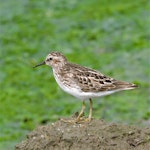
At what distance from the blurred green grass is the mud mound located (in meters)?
3.97

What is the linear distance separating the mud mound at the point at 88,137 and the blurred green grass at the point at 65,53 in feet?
13.0

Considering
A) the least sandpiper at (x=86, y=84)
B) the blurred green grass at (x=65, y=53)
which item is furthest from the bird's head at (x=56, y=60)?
the blurred green grass at (x=65, y=53)

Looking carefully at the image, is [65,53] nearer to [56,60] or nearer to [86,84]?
[56,60]

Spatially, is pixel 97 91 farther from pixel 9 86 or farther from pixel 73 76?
pixel 9 86

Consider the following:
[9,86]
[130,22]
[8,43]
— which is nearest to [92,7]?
[130,22]

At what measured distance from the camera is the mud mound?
36.1ft

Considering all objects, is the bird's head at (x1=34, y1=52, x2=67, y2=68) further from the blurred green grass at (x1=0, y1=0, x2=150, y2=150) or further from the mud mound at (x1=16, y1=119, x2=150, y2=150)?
the blurred green grass at (x1=0, y1=0, x2=150, y2=150)

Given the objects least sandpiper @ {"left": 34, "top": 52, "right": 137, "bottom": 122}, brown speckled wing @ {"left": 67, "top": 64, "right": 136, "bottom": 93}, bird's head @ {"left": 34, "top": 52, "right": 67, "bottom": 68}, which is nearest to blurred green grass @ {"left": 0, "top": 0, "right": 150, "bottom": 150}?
bird's head @ {"left": 34, "top": 52, "right": 67, "bottom": 68}

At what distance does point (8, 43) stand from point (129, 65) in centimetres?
341

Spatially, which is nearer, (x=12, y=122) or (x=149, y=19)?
(x=12, y=122)

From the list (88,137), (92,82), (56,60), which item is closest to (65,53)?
(56,60)

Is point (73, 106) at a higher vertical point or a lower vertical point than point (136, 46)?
lower

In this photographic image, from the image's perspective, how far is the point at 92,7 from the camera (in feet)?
73.6

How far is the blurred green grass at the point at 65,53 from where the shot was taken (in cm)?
1631
